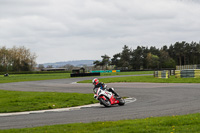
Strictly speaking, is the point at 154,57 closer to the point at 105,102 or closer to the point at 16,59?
the point at 16,59

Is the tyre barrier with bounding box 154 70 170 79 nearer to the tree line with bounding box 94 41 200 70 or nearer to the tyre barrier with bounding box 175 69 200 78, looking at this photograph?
the tyre barrier with bounding box 175 69 200 78

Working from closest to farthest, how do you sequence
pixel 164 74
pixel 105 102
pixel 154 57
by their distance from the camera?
pixel 105 102
pixel 164 74
pixel 154 57

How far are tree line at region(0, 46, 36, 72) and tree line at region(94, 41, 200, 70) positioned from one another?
33609 mm

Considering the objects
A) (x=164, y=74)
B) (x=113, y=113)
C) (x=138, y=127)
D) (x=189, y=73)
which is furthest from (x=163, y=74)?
(x=138, y=127)

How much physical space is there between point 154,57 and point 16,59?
62306 mm

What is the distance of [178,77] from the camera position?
37000 mm

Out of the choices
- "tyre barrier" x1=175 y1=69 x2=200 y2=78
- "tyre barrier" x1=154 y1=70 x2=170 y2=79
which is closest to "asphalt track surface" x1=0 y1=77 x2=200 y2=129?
"tyre barrier" x1=175 y1=69 x2=200 y2=78

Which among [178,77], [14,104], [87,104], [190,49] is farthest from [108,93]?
[190,49]

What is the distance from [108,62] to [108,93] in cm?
12668

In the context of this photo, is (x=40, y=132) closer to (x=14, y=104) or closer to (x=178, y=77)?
(x=14, y=104)

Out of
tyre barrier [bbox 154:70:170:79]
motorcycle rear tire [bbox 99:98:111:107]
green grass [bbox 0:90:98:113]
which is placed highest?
tyre barrier [bbox 154:70:170:79]

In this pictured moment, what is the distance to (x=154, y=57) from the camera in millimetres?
125688

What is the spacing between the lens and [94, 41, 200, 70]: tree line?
125062 mm

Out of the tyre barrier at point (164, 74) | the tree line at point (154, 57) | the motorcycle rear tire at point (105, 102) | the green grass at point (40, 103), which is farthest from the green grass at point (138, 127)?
the tree line at point (154, 57)
